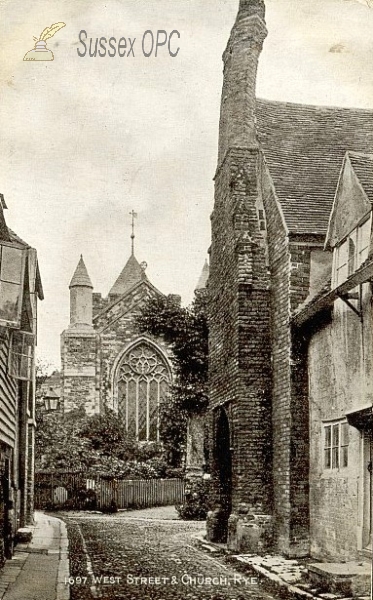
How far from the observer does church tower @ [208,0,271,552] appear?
13727 mm

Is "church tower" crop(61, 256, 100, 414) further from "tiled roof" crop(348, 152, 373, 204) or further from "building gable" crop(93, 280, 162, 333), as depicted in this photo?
"tiled roof" crop(348, 152, 373, 204)

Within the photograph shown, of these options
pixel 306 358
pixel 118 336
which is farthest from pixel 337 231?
pixel 118 336

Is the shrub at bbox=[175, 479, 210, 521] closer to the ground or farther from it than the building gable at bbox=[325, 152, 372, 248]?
closer to the ground

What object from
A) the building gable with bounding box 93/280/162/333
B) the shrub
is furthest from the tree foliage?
the shrub

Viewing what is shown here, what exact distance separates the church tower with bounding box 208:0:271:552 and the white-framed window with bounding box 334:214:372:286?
7.69 ft

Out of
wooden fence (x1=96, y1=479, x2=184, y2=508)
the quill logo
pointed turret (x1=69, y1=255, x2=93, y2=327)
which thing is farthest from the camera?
wooden fence (x1=96, y1=479, x2=184, y2=508)

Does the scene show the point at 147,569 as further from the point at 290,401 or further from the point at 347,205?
the point at 347,205

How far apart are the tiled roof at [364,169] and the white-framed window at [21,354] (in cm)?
508

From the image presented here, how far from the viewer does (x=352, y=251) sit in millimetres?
11312

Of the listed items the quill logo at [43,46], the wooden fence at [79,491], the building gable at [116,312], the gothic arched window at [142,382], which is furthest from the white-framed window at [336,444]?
the gothic arched window at [142,382]

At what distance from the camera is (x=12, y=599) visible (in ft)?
30.3

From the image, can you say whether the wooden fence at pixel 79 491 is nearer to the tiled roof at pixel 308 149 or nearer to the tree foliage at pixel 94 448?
the tree foliage at pixel 94 448

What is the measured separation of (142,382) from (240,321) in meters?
19.6

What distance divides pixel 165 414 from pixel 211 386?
44.6ft
